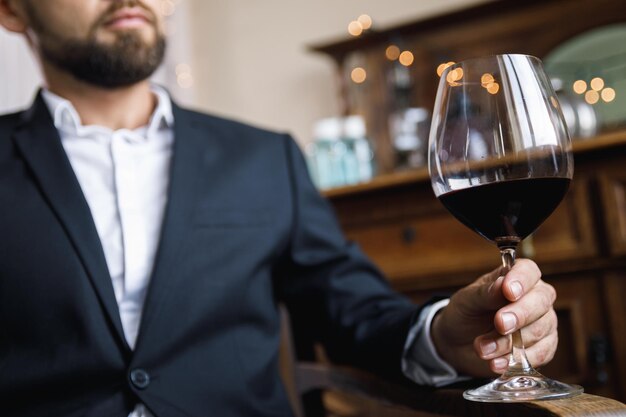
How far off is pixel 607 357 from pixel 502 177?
3.20 feet

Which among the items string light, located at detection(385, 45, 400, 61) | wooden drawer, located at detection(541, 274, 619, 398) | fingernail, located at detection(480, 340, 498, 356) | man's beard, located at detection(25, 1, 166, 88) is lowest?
wooden drawer, located at detection(541, 274, 619, 398)

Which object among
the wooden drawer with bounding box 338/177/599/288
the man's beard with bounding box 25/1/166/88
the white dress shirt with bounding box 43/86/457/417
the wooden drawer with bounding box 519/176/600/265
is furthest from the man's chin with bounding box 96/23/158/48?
the wooden drawer with bounding box 519/176/600/265

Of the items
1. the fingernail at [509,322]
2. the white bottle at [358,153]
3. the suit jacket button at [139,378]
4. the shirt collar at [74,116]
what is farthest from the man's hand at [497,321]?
the white bottle at [358,153]

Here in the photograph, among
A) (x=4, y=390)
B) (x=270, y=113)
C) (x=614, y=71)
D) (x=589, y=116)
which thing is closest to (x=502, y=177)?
(x=4, y=390)

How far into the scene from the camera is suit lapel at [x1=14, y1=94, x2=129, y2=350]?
3.20 feet

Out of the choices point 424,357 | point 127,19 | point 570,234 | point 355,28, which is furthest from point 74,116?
point 355,28

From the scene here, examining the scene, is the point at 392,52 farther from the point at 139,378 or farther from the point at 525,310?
the point at 525,310

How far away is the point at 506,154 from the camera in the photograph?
599mm

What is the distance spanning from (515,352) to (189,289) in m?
0.53

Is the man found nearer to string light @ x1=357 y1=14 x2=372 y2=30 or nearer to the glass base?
the glass base

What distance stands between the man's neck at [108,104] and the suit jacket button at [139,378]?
46 cm

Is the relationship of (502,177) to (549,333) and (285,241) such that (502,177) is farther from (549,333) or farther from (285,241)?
(285,241)

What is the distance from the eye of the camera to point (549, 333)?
728 mm

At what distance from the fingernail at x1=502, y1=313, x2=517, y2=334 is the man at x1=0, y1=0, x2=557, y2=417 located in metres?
0.12
